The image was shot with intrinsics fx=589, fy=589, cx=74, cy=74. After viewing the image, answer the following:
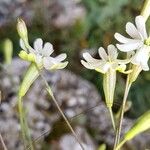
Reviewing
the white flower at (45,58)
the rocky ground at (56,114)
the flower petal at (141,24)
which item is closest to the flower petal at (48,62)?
the white flower at (45,58)

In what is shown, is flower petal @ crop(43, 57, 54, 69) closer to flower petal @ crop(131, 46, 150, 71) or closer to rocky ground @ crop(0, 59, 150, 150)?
flower petal @ crop(131, 46, 150, 71)

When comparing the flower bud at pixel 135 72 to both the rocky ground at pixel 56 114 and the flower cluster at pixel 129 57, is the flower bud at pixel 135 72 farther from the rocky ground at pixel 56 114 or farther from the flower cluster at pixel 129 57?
the rocky ground at pixel 56 114

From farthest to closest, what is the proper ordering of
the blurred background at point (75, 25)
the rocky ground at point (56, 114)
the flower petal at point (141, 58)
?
the blurred background at point (75, 25) → the rocky ground at point (56, 114) → the flower petal at point (141, 58)

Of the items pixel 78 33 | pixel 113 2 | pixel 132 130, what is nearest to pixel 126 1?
pixel 113 2

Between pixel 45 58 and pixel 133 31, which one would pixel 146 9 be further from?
pixel 45 58

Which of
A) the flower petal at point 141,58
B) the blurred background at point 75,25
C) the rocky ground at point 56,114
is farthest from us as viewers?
the blurred background at point 75,25

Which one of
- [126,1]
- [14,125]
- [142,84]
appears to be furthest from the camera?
[126,1]

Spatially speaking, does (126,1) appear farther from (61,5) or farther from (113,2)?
(61,5)

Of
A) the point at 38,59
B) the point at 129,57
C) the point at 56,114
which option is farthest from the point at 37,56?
the point at 56,114
